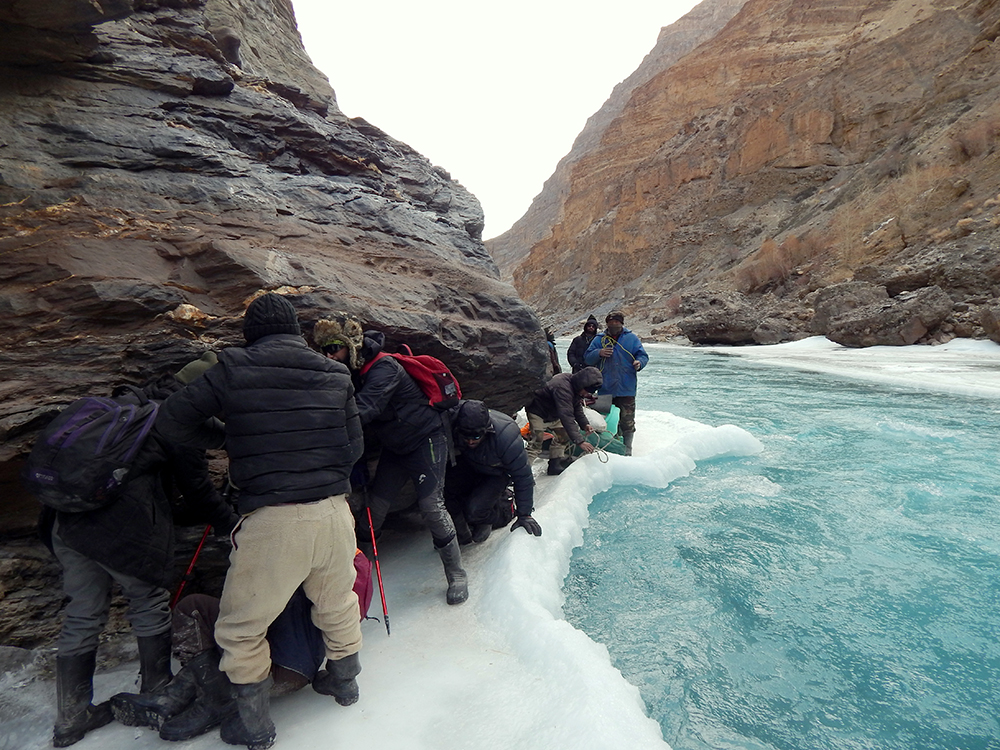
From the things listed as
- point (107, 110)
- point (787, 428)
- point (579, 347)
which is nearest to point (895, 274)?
point (787, 428)

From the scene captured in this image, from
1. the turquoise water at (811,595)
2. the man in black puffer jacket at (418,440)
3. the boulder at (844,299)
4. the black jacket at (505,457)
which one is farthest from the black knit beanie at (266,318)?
the boulder at (844,299)

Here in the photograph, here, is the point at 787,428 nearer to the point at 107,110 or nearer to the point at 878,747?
the point at 878,747

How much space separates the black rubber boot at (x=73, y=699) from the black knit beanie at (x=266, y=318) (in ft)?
5.03

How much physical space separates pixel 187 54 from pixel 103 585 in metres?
4.44

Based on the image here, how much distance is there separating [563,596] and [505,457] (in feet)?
3.35

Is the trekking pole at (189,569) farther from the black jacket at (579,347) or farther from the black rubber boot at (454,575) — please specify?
the black jacket at (579,347)

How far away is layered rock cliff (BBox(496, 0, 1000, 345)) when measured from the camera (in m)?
18.3

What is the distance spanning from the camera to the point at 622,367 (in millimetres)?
6086

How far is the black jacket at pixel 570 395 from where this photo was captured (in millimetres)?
5293

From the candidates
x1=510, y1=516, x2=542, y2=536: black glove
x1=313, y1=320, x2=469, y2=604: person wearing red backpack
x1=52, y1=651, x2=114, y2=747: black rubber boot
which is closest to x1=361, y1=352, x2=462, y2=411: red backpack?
x1=313, y1=320, x2=469, y2=604: person wearing red backpack

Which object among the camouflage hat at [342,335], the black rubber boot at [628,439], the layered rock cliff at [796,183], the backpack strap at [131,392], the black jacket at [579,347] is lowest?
the black rubber boot at [628,439]

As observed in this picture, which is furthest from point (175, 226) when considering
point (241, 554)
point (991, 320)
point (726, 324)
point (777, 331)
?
point (726, 324)

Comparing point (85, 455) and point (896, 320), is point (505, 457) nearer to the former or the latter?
point (85, 455)

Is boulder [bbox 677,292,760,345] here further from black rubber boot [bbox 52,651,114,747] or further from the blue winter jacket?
black rubber boot [bbox 52,651,114,747]
